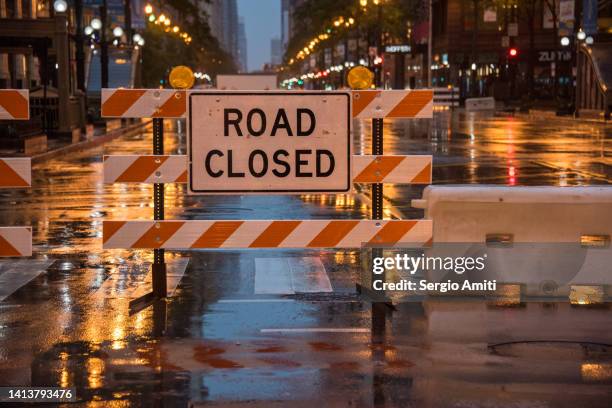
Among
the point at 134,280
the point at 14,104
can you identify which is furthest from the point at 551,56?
the point at 14,104

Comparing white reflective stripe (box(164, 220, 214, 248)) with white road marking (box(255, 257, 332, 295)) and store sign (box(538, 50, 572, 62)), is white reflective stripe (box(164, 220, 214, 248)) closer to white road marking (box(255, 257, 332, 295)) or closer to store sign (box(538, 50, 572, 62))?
white road marking (box(255, 257, 332, 295))

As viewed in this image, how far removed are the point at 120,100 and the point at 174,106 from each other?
432 mm

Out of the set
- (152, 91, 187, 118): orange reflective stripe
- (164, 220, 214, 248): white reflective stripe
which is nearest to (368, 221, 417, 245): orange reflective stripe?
(164, 220, 214, 248): white reflective stripe

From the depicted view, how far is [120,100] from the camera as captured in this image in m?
9.46

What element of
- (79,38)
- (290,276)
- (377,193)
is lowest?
(290,276)

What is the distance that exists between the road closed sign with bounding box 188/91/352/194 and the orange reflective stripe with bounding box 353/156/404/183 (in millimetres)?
150

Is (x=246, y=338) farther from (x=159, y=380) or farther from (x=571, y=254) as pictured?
(x=571, y=254)

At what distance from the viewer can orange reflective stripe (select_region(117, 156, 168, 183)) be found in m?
9.42

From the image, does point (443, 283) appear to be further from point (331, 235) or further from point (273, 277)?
point (273, 277)

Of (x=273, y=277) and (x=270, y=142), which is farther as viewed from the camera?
(x=273, y=277)

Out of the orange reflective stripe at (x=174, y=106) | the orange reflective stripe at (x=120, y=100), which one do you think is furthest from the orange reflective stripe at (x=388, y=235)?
the orange reflective stripe at (x=120, y=100)

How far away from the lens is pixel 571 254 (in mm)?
10031

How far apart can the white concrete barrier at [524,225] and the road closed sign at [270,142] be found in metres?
1.29

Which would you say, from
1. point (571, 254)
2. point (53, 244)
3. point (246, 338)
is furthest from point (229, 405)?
point (53, 244)
